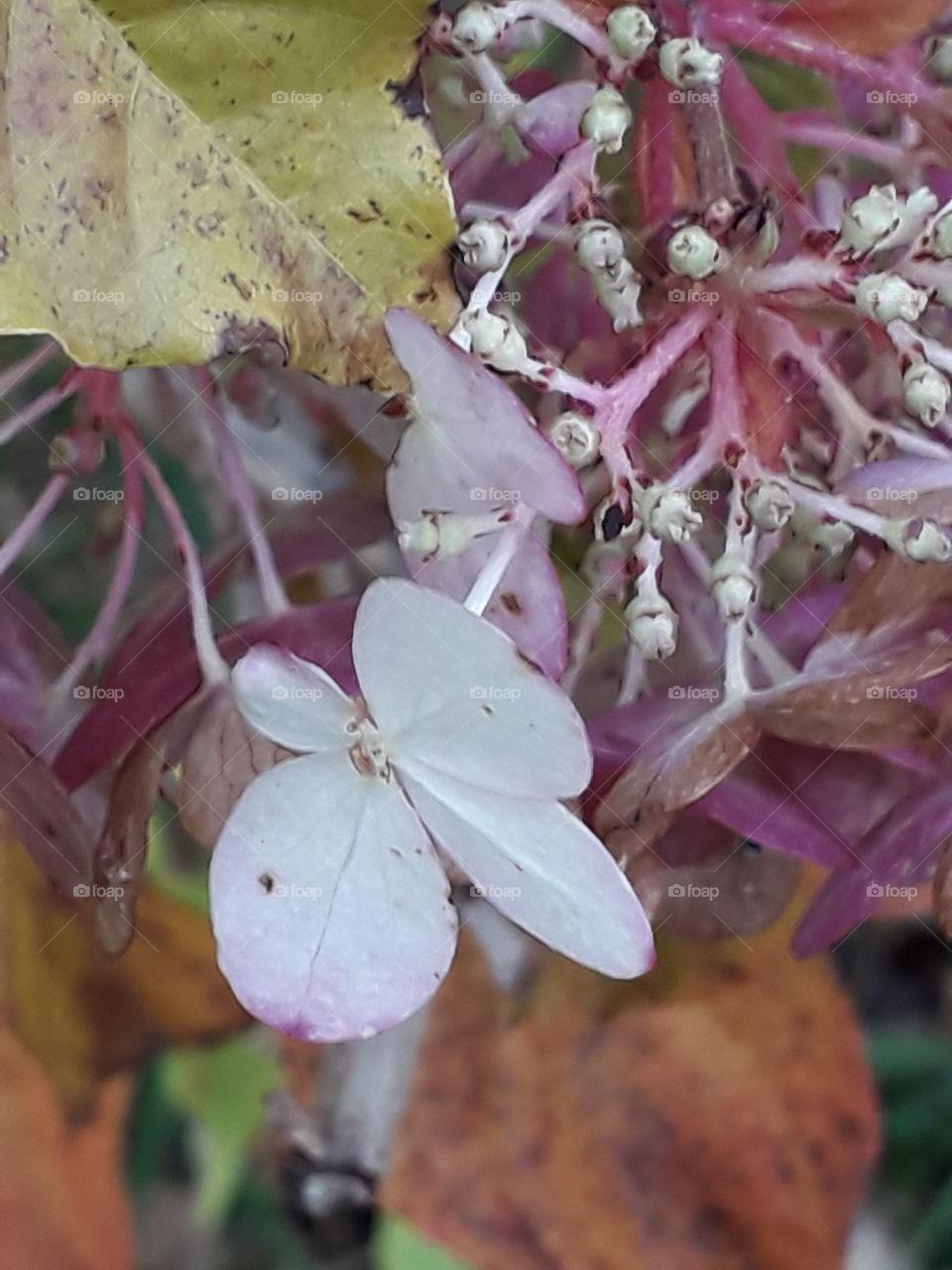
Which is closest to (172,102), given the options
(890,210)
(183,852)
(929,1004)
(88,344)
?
(88,344)

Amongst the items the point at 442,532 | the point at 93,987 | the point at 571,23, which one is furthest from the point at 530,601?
the point at 93,987

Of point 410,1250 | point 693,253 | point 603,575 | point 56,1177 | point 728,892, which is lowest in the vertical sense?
point 410,1250

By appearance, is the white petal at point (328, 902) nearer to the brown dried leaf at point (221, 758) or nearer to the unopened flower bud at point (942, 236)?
the brown dried leaf at point (221, 758)

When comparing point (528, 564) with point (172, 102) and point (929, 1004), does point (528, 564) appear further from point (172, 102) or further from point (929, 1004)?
point (929, 1004)

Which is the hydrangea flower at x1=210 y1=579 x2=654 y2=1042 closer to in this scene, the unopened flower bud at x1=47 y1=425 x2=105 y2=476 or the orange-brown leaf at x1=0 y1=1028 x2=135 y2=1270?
the unopened flower bud at x1=47 y1=425 x2=105 y2=476

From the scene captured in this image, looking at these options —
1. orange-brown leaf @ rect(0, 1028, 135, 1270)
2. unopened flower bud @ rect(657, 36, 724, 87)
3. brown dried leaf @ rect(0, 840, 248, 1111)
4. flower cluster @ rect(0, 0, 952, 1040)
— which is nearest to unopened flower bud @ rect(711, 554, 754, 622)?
flower cluster @ rect(0, 0, 952, 1040)

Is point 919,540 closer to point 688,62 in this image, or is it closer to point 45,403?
point 688,62
